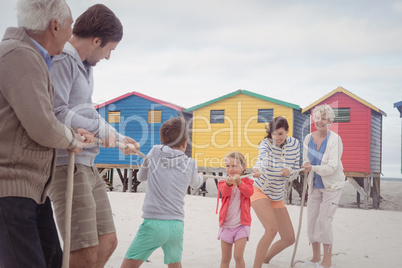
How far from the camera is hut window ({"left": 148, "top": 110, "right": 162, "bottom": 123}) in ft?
65.3

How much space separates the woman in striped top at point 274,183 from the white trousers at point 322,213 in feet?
1.98

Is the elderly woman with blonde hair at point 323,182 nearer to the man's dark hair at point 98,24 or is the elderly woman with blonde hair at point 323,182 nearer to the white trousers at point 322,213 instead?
the white trousers at point 322,213

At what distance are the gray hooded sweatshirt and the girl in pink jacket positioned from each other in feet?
2.30

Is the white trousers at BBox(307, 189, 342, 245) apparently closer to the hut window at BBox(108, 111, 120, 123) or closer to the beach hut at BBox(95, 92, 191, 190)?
the beach hut at BBox(95, 92, 191, 190)

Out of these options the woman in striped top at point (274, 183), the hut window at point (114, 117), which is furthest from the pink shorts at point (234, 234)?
the hut window at point (114, 117)

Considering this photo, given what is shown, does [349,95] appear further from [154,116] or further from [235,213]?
[235,213]

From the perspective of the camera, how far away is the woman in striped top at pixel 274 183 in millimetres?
4602

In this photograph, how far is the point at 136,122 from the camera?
66.3ft

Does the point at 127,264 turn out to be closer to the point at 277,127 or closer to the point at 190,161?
the point at 190,161

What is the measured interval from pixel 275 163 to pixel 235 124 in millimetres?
13610

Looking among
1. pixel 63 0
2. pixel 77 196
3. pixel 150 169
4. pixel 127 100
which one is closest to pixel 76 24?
pixel 63 0

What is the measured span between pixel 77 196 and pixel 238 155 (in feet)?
7.74

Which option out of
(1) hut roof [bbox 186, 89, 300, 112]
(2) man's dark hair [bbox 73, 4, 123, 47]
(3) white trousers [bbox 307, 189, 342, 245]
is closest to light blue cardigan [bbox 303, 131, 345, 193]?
(3) white trousers [bbox 307, 189, 342, 245]

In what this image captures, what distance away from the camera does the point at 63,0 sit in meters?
2.07
